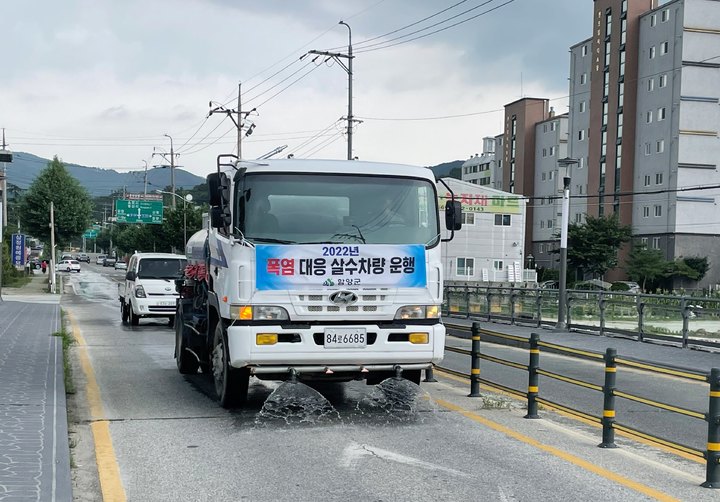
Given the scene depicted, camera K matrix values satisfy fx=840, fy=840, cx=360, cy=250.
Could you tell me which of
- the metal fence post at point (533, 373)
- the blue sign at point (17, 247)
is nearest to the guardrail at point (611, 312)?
the metal fence post at point (533, 373)

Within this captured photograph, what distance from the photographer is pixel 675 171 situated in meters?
65.2

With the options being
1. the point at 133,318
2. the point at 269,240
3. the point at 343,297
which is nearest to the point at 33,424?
the point at 269,240

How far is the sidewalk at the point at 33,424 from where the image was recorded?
5.76 metres

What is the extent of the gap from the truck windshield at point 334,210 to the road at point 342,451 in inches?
76.5

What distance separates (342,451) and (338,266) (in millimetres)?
2048

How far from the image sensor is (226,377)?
29.9 feet

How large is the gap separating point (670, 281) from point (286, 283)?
59.6 metres

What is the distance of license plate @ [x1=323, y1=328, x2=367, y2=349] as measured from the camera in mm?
8594

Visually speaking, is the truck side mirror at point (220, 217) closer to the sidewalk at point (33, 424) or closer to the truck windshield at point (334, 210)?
the truck windshield at point (334, 210)

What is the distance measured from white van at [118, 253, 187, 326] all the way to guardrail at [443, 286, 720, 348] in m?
9.82

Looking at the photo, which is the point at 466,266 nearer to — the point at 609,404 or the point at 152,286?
the point at 152,286

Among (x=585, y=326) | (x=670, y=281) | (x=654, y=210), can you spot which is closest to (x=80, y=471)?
(x=585, y=326)

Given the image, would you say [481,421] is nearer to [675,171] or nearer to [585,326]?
[585,326]

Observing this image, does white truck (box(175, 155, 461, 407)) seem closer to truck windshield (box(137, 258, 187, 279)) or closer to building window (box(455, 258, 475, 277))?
truck windshield (box(137, 258, 187, 279))
